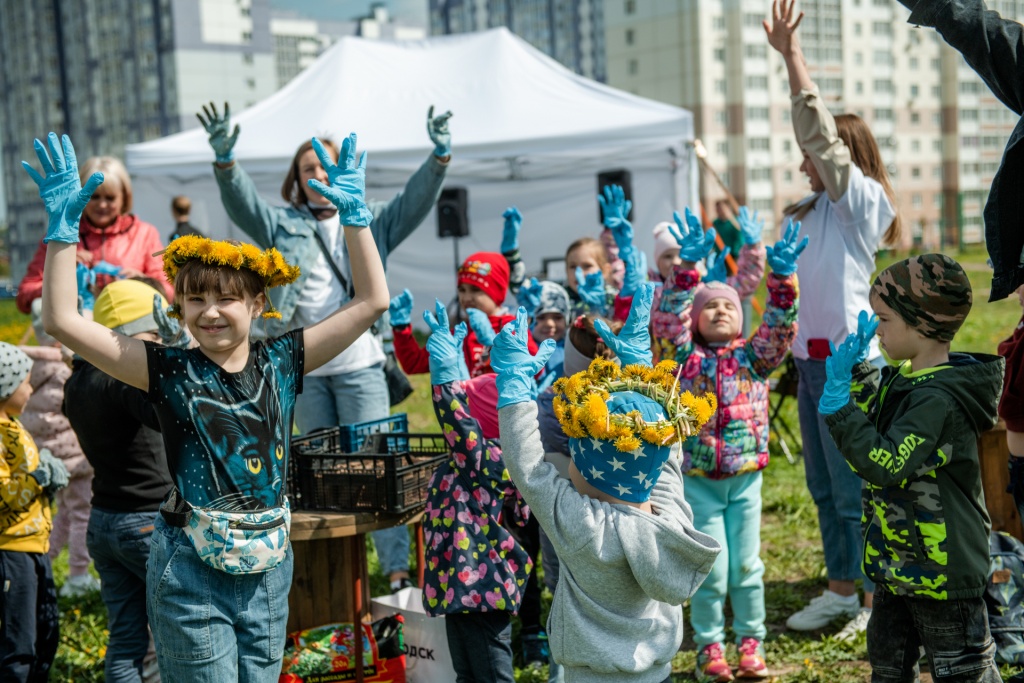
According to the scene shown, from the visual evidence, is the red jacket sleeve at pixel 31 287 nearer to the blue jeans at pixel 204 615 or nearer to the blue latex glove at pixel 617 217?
the blue latex glove at pixel 617 217

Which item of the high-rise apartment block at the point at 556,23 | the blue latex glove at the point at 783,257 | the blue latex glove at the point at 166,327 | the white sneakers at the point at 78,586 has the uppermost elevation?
the high-rise apartment block at the point at 556,23

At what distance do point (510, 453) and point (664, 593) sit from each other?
495mm

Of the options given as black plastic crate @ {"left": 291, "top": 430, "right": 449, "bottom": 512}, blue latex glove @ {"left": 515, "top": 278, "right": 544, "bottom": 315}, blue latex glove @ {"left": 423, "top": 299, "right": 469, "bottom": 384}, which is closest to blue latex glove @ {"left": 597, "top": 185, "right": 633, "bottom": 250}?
blue latex glove @ {"left": 515, "top": 278, "right": 544, "bottom": 315}

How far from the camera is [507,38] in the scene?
10789 mm

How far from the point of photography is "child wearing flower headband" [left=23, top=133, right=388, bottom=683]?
8.01 ft

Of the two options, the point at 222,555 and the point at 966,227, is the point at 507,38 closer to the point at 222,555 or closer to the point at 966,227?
the point at 222,555

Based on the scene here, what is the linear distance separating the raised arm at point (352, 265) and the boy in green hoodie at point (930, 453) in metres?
1.32

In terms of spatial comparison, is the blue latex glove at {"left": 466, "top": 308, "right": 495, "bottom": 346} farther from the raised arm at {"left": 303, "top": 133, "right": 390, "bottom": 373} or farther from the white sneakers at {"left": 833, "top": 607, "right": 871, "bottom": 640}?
the white sneakers at {"left": 833, "top": 607, "right": 871, "bottom": 640}

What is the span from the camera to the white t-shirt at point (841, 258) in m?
3.83

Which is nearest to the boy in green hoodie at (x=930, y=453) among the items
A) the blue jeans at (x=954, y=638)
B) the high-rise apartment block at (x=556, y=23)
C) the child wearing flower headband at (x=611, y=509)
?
the blue jeans at (x=954, y=638)

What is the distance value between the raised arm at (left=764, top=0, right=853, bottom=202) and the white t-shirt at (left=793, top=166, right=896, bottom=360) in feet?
0.36

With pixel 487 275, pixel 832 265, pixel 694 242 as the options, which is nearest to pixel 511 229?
pixel 487 275

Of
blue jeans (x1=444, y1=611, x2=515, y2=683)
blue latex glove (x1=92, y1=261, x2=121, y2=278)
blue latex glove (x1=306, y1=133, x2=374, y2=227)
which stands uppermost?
blue latex glove (x1=306, y1=133, x2=374, y2=227)

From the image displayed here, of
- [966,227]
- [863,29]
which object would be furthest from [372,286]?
[863,29]
